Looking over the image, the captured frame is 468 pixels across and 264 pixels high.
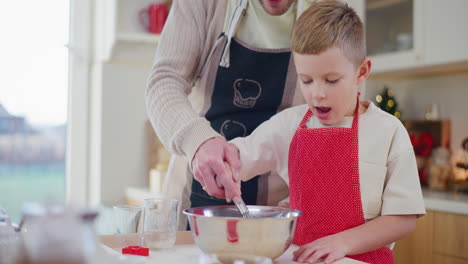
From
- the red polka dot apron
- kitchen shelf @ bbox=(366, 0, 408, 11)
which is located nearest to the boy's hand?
the red polka dot apron

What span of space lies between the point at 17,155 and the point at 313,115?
232 cm

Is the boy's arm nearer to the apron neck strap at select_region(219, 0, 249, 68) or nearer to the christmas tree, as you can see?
the apron neck strap at select_region(219, 0, 249, 68)

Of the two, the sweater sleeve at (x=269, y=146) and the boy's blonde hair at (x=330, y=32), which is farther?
the sweater sleeve at (x=269, y=146)

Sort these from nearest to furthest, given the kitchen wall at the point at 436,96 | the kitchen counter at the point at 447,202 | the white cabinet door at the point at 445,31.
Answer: the kitchen counter at the point at 447,202, the white cabinet door at the point at 445,31, the kitchen wall at the point at 436,96

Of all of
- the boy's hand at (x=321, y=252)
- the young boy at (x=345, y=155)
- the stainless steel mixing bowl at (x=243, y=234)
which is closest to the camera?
the stainless steel mixing bowl at (x=243, y=234)

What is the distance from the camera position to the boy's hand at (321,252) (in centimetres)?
95

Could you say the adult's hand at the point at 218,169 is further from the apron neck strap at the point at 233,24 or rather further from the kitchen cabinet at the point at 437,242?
the kitchen cabinet at the point at 437,242

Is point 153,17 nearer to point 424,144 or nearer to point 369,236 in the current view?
point 424,144

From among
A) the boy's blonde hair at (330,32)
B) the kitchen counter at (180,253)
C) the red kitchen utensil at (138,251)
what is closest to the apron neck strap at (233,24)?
the boy's blonde hair at (330,32)

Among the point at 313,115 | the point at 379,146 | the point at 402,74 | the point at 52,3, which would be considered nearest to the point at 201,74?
the point at 313,115

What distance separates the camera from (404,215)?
113cm

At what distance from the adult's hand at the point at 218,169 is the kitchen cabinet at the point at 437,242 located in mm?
1451

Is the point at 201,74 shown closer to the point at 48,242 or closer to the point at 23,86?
the point at 48,242

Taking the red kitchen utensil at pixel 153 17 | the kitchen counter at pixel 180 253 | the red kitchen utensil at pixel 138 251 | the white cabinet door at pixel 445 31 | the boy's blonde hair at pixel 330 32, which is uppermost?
the red kitchen utensil at pixel 153 17
